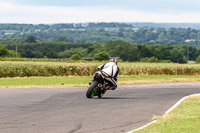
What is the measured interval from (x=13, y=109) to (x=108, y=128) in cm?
432

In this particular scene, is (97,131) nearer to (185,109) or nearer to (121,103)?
(185,109)

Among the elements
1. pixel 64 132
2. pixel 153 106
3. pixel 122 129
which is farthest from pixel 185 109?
pixel 64 132

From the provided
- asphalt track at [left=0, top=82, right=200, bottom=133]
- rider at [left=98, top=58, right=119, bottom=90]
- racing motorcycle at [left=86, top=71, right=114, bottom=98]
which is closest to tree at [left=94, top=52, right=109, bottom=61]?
rider at [left=98, top=58, right=119, bottom=90]

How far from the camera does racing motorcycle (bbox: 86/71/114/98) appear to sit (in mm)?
19109

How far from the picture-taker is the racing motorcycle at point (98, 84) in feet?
62.7

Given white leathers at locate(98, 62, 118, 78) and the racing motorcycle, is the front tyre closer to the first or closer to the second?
the racing motorcycle

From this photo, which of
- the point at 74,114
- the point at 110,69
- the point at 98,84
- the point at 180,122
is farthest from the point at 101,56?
the point at 180,122

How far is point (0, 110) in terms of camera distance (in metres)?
14.6

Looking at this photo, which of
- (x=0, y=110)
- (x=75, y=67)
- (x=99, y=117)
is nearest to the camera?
(x=99, y=117)

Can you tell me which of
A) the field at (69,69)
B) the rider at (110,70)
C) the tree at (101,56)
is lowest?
the tree at (101,56)

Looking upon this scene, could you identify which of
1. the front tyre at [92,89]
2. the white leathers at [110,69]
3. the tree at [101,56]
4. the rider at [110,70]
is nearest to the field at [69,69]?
the rider at [110,70]

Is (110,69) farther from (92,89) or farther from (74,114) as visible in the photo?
(74,114)

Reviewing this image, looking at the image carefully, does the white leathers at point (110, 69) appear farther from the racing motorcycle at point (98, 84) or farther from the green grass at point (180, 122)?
the green grass at point (180, 122)

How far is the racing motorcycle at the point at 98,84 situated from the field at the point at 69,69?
821 inches
